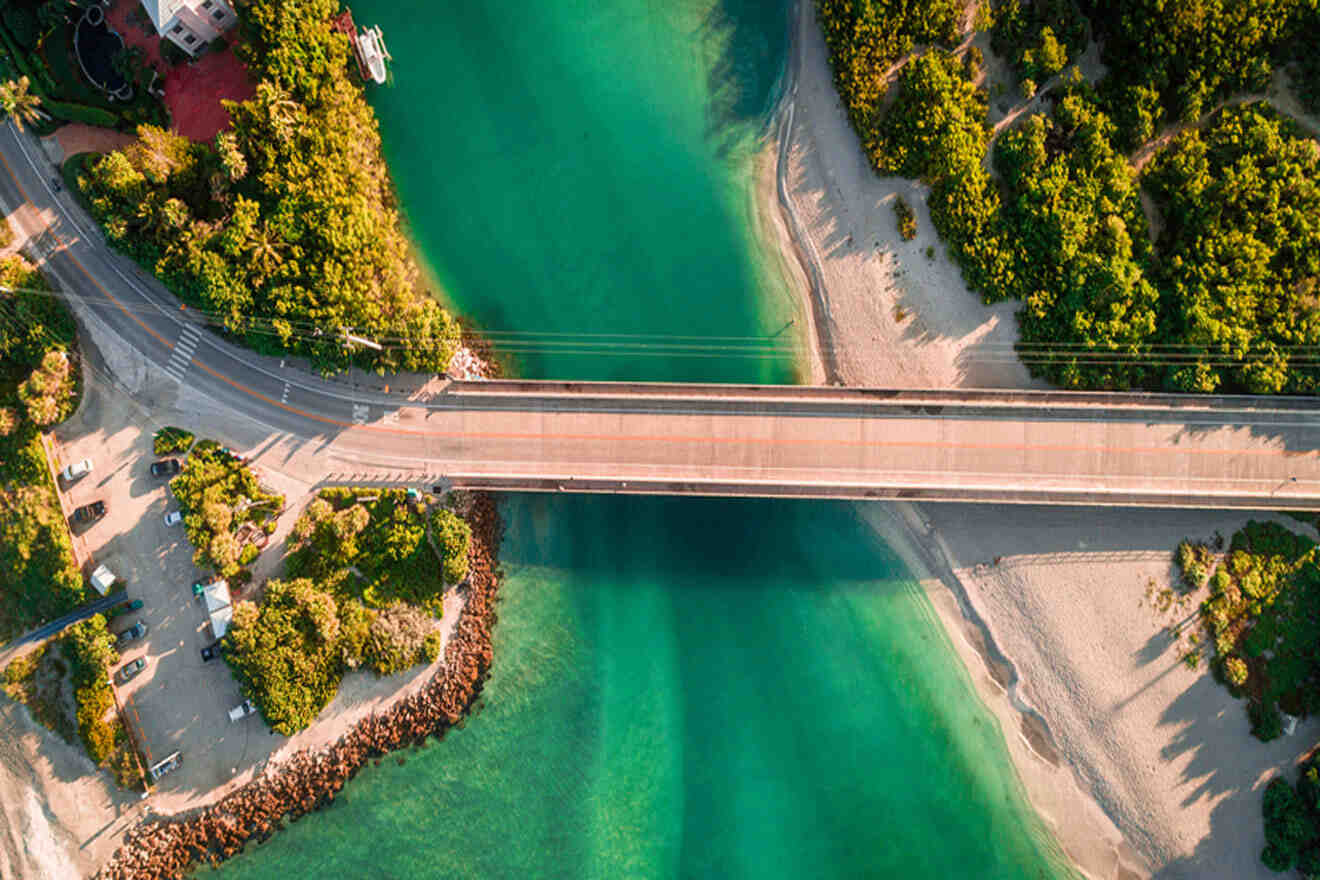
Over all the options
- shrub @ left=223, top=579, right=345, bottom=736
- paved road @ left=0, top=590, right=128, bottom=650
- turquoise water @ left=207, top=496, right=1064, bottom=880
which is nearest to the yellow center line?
turquoise water @ left=207, top=496, right=1064, bottom=880

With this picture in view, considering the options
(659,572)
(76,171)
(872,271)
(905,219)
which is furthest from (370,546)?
(905,219)

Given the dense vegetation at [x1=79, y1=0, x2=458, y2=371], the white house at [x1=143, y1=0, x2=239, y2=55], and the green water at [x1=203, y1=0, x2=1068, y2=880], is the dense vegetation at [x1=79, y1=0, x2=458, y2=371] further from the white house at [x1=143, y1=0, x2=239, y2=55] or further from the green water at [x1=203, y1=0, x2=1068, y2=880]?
the green water at [x1=203, y1=0, x2=1068, y2=880]

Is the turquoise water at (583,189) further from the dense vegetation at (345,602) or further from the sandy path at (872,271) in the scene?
the dense vegetation at (345,602)

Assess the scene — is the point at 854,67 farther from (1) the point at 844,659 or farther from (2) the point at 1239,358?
(1) the point at 844,659

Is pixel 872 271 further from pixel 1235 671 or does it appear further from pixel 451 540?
pixel 1235 671

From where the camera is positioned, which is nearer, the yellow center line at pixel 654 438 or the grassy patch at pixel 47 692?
the yellow center line at pixel 654 438

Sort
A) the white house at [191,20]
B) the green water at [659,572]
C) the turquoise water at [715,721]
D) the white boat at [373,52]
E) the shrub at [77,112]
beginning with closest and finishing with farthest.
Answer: the white house at [191,20] → the shrub at [77,112] → the white boat at [373,52] → the turquoise water at [715,721] → the green water at [659,572]

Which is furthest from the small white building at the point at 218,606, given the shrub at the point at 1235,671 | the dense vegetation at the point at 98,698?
the shrub at the point at 1235,671
